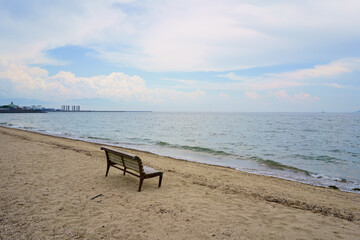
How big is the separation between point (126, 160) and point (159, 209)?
226 centimetres

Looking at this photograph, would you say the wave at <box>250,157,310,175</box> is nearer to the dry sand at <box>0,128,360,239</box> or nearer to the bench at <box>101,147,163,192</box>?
the dry sand at <box>0,128,360,239</box>

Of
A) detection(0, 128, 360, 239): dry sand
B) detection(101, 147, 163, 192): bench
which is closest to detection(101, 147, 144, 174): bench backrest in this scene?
detection(101, 147, 163, 192): bench

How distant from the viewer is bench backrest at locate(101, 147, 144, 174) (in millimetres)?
6316

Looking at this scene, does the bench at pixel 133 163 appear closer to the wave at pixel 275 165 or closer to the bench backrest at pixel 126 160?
the bench backrest at pixel 126 160

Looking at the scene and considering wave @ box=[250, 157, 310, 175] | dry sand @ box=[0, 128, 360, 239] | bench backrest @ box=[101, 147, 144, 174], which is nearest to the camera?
dry sand @ box=[0, 128, 360, 239]

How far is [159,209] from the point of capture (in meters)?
5.22

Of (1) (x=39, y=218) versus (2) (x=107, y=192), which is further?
(2) (x=107, y=192)

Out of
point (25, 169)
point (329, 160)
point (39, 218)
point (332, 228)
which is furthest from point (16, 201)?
point (329, 160)

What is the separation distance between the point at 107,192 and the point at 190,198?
7.74 ft

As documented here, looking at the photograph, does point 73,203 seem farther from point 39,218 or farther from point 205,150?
point 205,150

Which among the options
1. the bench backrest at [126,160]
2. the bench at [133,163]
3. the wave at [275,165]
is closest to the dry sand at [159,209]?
the bench at [133,163]

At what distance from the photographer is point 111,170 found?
352 inches

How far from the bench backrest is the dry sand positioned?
26.1 inches

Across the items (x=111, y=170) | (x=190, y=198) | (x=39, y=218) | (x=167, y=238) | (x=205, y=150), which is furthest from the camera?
(x=205, y=150)
